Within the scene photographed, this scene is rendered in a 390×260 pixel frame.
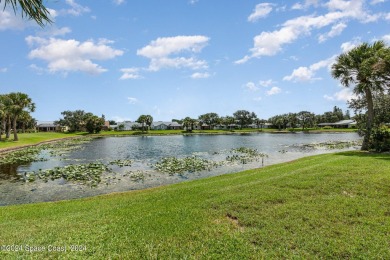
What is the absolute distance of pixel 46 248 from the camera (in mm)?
6672

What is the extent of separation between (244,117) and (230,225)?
14633 cm

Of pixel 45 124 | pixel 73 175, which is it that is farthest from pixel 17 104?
pixel 45 124

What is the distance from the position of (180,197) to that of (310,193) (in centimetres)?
535

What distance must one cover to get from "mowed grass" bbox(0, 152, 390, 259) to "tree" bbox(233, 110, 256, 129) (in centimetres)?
14114

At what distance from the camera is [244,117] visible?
151125 mm

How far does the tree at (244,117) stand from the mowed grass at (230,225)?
141136 millimetres

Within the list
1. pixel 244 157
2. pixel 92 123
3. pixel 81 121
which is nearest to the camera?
pixel 244 157

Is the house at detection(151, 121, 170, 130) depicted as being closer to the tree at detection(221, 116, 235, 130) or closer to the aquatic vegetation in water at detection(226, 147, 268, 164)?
the tree at detection(221, 116, 235, 130)

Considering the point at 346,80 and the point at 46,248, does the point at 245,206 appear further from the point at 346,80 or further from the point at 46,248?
the point at 346,80

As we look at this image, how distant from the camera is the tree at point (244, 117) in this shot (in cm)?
15100

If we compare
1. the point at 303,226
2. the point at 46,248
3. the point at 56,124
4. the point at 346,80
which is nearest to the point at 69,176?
the point at 46,248

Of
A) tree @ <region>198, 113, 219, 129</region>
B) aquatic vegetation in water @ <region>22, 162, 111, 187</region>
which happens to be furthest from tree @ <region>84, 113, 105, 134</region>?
aquatic vegetation in water @ <region>22, 162, 111, 187</region>

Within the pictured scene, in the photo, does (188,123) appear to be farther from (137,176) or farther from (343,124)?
(137,176)

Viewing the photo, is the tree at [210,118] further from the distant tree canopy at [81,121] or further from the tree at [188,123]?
the distant tree canopy at [81,121]
